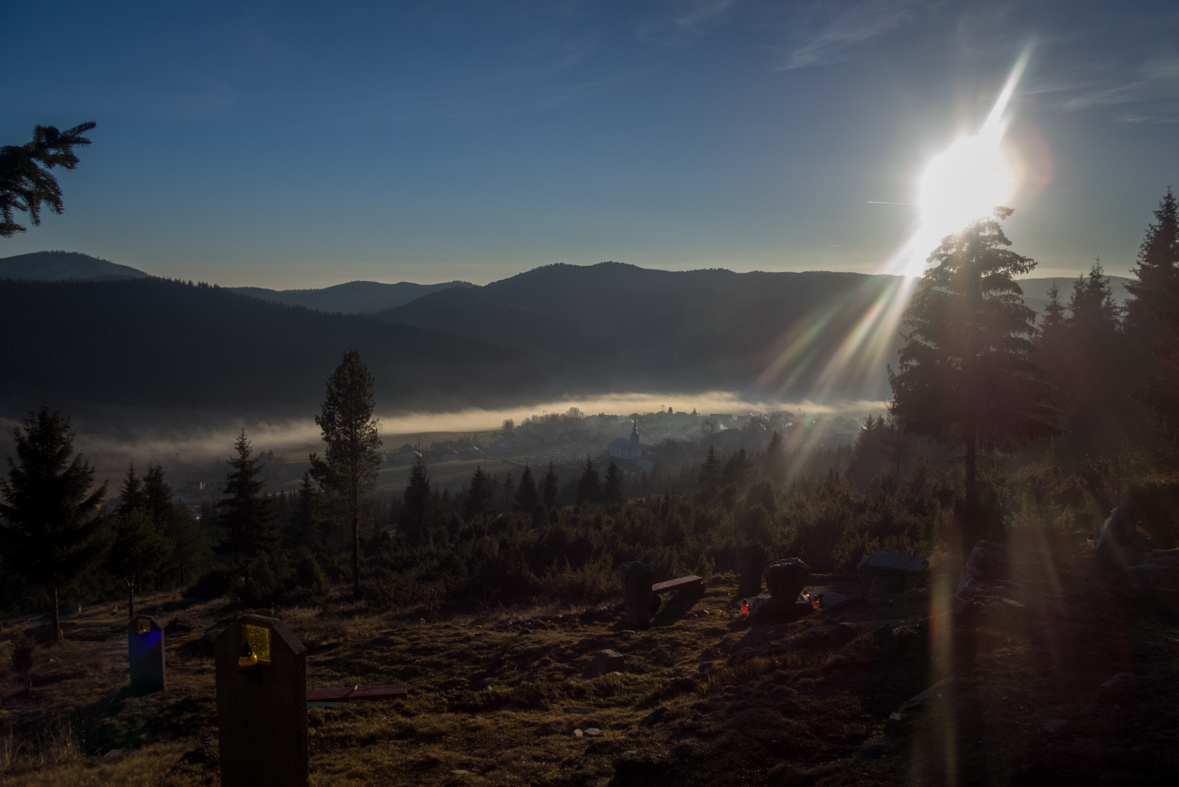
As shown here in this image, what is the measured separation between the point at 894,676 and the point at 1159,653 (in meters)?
2.68

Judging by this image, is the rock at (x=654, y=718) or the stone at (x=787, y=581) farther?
the stone at (x=787, y=581)

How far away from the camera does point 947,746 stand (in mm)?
4816

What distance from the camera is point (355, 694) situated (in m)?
9.55

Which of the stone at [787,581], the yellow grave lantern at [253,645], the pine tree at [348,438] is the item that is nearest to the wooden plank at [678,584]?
the stone at [787,581]

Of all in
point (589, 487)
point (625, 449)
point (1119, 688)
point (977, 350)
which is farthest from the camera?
point (625, 449)

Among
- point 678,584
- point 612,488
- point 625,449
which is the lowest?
point 625,449

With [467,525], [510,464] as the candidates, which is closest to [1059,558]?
[467,525]

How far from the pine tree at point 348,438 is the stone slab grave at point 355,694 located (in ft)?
52.8

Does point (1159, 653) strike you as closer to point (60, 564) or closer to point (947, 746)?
point (947, 746)

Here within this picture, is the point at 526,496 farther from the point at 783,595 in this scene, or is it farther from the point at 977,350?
the point at 783,595

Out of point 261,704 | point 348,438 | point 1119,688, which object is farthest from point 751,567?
point 348,438

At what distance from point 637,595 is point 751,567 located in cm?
317

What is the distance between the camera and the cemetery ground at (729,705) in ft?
16.0

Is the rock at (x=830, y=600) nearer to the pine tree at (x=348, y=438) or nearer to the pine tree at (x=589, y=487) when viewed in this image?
the pine tree at (x=348, y=438)
